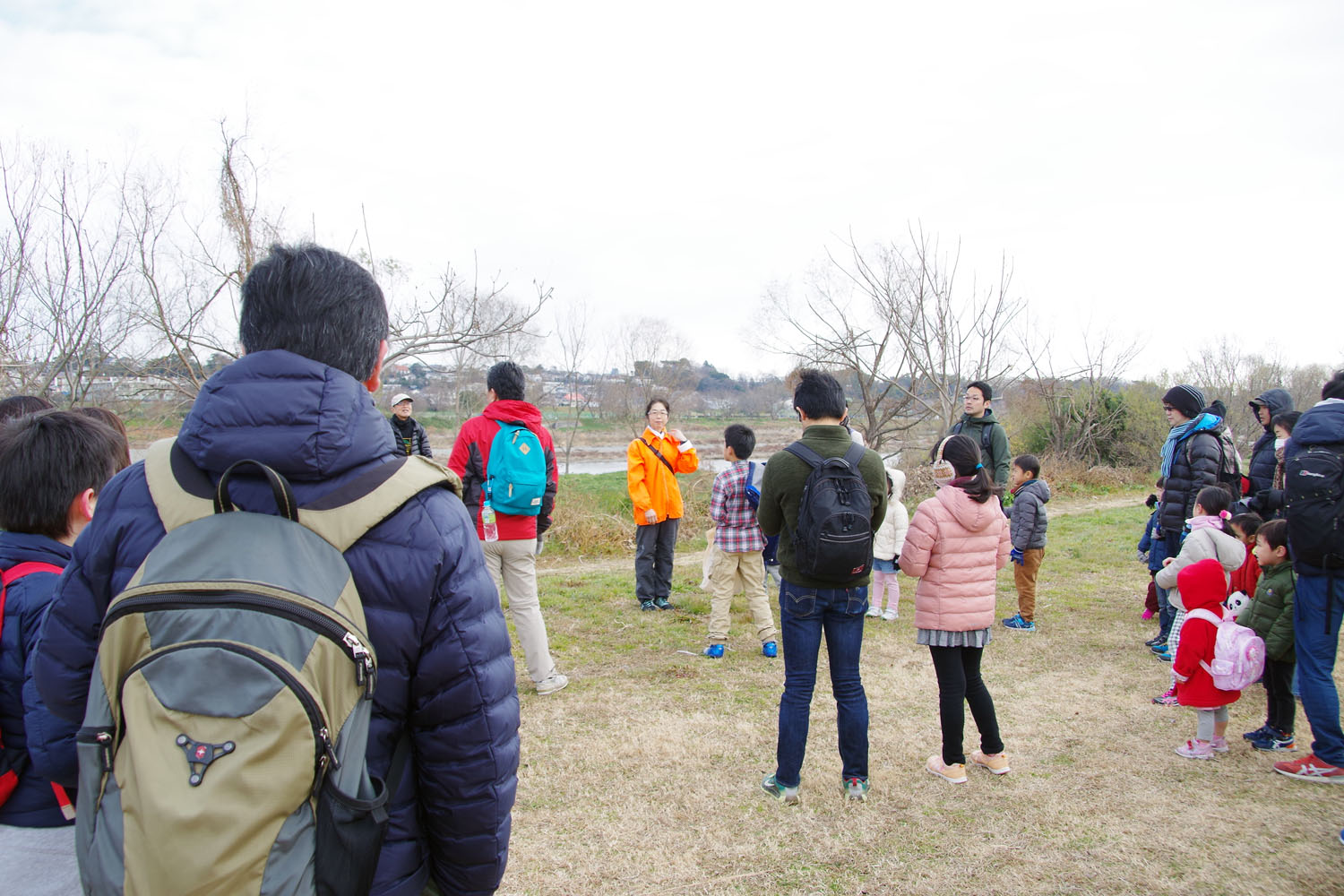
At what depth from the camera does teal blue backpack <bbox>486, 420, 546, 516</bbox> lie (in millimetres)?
4258

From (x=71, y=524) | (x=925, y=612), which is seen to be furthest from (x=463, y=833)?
(x=925, y=612)

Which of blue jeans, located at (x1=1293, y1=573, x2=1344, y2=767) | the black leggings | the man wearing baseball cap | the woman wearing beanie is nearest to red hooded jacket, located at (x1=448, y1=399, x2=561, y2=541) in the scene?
the black leggings

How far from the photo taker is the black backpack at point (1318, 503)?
312cm

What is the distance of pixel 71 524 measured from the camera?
1.81 metres

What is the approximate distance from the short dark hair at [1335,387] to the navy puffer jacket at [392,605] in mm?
3930

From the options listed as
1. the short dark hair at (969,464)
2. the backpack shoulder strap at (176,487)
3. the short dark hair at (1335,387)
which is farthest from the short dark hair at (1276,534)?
the backpack shoulder strap at (176,487)

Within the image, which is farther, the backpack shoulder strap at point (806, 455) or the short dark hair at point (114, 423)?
the backpack shoulder strap at point (806, 455)

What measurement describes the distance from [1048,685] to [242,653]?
4929 millimetres

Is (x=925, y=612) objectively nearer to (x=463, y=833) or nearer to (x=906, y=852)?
(x=906, y=852)

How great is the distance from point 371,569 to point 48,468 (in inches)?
46.0

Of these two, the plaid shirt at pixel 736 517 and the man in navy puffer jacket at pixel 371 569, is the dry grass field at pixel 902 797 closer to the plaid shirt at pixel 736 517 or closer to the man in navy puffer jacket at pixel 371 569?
the plaid shirt at pixel 736 517

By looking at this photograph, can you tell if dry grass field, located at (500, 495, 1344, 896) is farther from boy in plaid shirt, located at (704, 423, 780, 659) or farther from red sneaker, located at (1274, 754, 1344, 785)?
boy in plaid shirt, located at (704, 423, 780, 659)

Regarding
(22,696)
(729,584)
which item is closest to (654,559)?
(729,584)

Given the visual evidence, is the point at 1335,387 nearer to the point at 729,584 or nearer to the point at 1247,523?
the point at 1247,523
